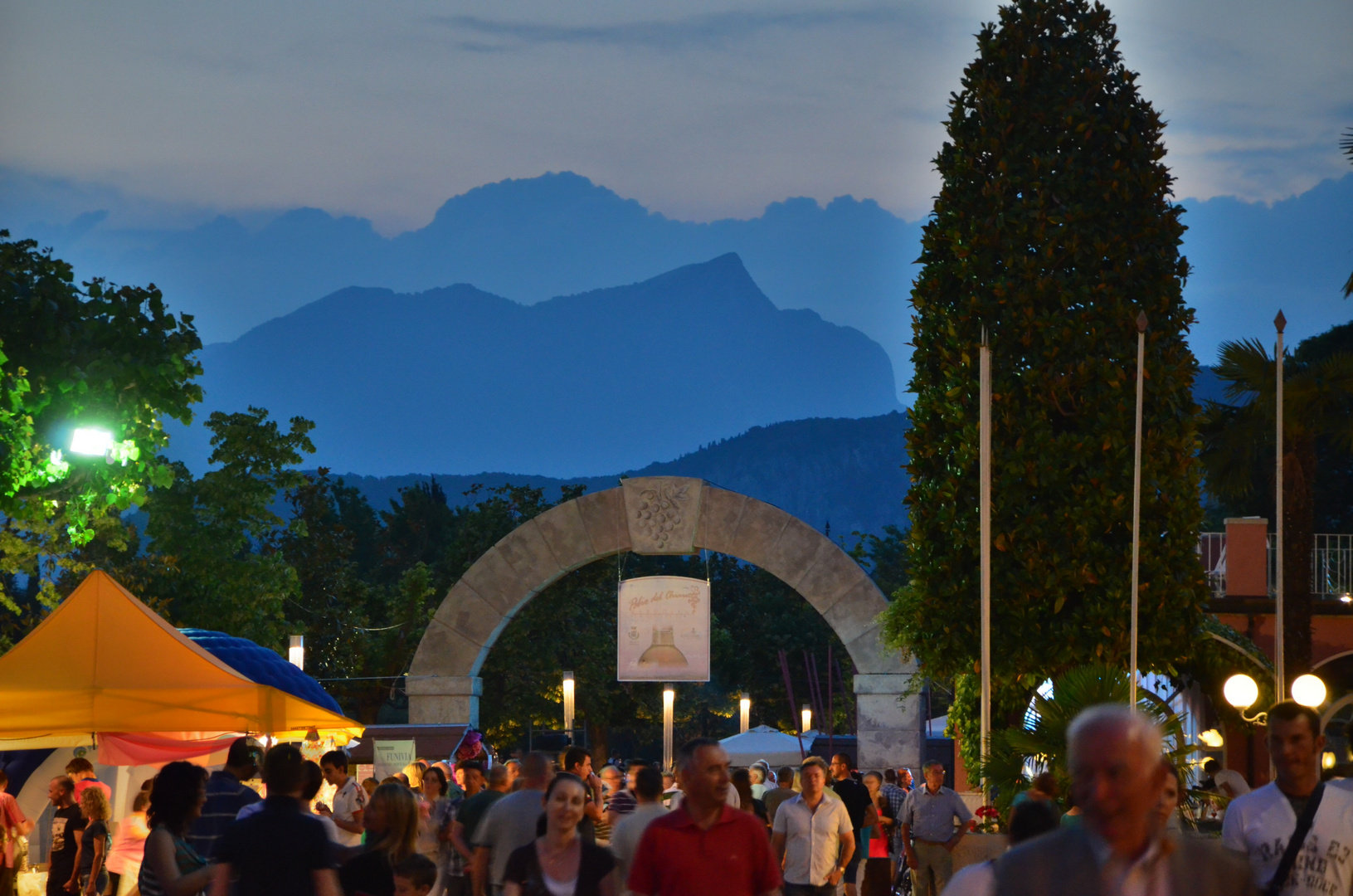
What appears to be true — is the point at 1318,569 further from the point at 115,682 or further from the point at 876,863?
the point at 115,682

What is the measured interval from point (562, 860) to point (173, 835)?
187 centimetres

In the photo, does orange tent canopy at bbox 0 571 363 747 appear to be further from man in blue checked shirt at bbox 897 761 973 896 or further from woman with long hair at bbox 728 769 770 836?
man in blue checked shirt at bbox 897 761 973 896

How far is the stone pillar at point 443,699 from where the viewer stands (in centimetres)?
2264

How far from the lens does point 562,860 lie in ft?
21.0

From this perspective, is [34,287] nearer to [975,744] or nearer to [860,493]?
[975,744]

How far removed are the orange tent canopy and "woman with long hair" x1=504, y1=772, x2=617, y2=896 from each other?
5.30m

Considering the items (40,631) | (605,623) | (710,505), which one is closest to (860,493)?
(605,623)

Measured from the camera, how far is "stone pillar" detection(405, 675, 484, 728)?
22641mm

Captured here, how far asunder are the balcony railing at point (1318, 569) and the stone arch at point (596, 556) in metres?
5.84

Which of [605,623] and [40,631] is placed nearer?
[40,631]

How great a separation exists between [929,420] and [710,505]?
6884mm

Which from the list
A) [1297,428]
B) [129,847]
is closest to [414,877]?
[129,847]

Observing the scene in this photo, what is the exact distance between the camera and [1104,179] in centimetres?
1572

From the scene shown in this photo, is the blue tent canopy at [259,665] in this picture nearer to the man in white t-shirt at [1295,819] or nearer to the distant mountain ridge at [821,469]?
the man in white t-shirt at [1295,819]
